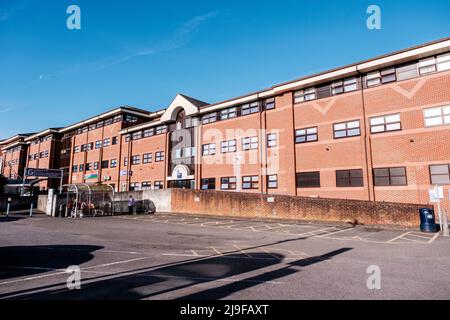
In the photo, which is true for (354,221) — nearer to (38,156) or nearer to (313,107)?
(313,107)

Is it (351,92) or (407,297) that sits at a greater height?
(351,92)

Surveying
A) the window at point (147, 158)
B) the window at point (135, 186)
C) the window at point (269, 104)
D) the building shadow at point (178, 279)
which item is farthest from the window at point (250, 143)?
the building shadow at point (178, 279)

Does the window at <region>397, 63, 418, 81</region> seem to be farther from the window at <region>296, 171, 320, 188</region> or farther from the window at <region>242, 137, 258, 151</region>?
the window at <region>242, 137, 258, 151</region>

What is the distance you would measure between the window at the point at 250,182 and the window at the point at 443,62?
16.6 meters

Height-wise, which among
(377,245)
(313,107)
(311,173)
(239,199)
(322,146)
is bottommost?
(377,245)

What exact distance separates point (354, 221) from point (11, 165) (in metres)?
78.6

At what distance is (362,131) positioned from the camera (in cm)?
2283

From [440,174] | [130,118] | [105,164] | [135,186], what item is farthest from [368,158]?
[105,164]

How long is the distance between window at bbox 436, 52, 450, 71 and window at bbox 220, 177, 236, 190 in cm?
1917

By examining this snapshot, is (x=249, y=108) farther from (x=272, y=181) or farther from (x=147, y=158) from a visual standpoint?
(x=147, y=158)

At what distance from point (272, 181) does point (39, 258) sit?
21.4 metres

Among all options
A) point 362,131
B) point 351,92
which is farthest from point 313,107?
point 362,131

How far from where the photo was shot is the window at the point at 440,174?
63.1ft
